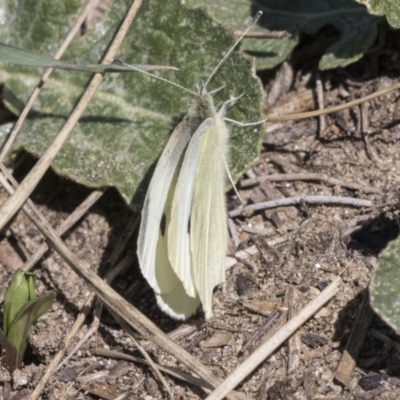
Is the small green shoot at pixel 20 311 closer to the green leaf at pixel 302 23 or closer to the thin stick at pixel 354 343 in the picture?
the thin stick at pixel 354 343

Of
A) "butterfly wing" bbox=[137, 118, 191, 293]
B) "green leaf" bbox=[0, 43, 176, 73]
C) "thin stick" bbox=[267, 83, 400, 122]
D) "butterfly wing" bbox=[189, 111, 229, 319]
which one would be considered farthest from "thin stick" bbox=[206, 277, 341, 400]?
"green leaf" bbox=[0, 43, 176, 73]

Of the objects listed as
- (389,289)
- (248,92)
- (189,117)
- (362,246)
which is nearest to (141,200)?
(189,117)

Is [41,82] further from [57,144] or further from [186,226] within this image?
[186,226]

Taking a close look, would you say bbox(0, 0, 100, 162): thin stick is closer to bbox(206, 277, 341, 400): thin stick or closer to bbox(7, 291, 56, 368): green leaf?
bbox(7, 291, 56, 368): green leaf

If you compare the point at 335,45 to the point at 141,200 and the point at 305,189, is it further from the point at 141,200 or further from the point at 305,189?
the point at 141,200

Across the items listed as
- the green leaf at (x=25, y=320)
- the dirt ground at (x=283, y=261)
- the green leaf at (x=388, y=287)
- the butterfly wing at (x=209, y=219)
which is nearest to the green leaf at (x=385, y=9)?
the dirt ground at (x=283, y=261)

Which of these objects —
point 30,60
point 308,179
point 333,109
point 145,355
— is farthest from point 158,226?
point 333,109
